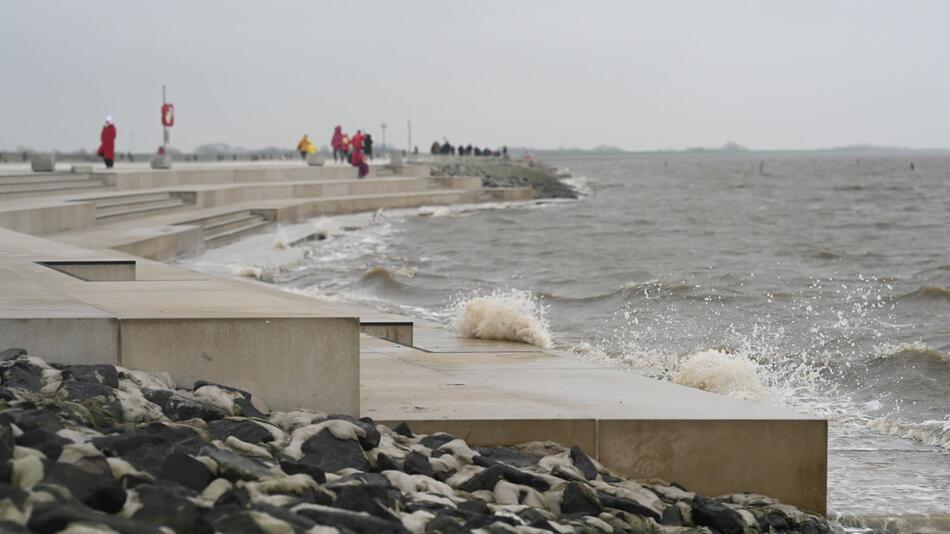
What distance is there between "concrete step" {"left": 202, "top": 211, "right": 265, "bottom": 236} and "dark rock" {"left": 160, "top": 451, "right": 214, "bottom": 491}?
2125cm

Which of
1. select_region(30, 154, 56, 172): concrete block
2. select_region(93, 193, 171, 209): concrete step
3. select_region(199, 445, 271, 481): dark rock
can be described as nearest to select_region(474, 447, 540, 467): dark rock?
select_region(199, 445, 271, 481): dark rock

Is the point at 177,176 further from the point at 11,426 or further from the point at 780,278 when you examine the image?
the point at 11,426

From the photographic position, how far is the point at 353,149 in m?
52.8

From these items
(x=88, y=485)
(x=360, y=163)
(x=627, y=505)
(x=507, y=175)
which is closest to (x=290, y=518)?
(x=88, y=485)

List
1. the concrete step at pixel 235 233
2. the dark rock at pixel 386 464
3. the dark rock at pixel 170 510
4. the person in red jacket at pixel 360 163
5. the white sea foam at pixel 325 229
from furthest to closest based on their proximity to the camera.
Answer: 1. the person in red jacket at pixel 360 163
2. the white sea foam at pixel 325 229
3. the concrete step at pixel 235 233
4. the dark rock at pixel 386 464
5. the dark rock at pixel 170 510

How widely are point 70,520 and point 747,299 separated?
52.2 feet

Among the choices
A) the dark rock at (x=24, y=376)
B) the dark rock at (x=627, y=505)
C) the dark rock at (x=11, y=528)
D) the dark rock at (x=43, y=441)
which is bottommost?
the dark rock at (x=627, y=505)

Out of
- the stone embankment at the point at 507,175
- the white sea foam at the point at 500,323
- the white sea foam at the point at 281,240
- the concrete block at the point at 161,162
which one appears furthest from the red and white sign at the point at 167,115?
the white sea foam at the point at 500,323

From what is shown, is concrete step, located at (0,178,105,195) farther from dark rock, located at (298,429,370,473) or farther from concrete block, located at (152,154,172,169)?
dark rock, located at (298,429,370,473)

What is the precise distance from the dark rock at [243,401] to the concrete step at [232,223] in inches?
777

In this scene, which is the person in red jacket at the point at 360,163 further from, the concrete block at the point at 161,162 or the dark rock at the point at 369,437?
the dark rock at the point at 369,437

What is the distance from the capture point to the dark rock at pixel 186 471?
4871 millimetres

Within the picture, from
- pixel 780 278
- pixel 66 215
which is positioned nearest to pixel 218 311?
pixel 66 215

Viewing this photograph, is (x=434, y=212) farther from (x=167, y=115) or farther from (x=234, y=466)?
(x=234, y=466)
